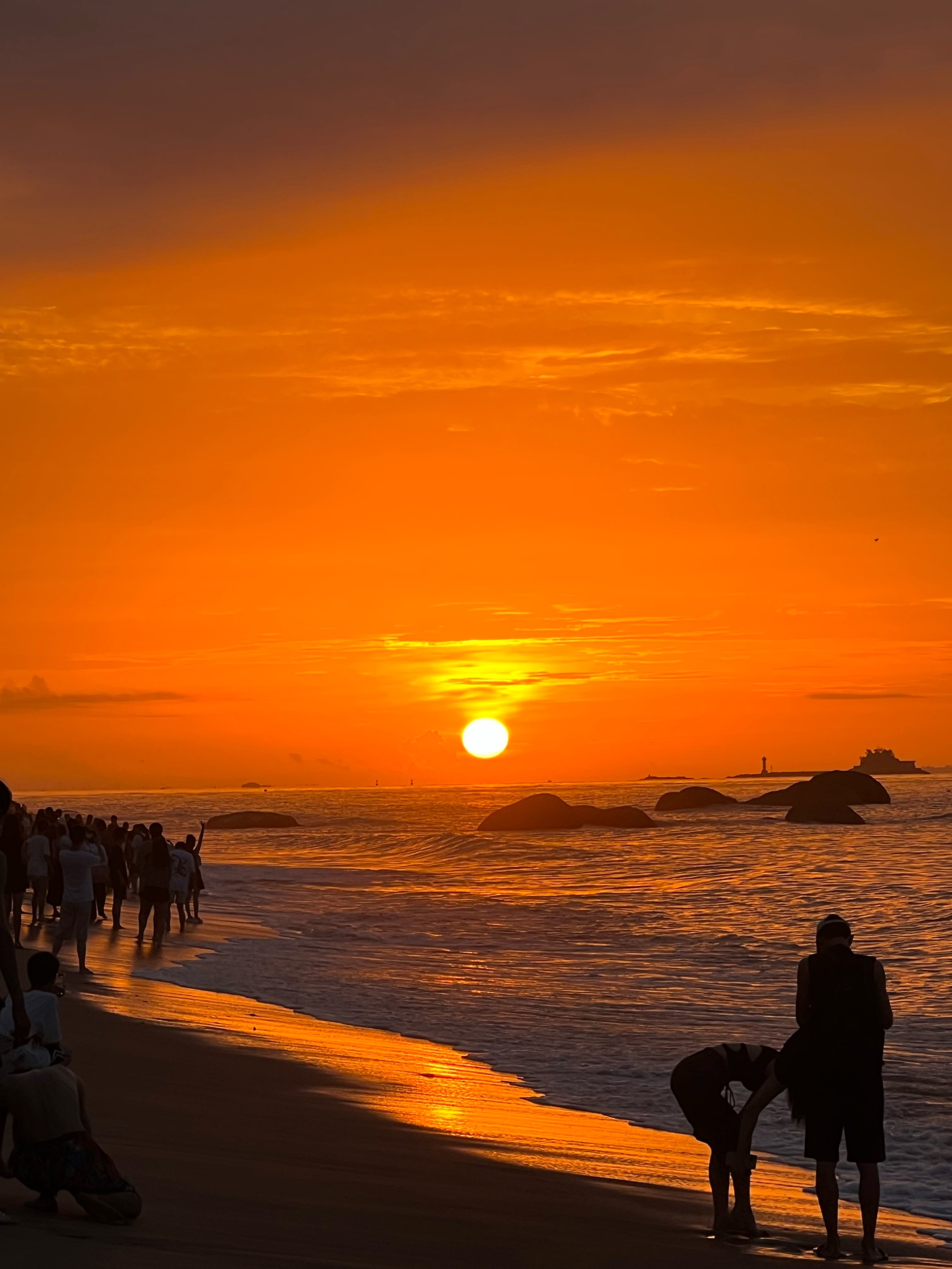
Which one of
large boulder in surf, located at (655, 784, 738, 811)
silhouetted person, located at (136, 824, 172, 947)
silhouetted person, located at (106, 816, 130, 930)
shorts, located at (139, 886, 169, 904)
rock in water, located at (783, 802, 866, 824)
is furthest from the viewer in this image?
large boulder in surf, located at (655, 784, 738, 811)

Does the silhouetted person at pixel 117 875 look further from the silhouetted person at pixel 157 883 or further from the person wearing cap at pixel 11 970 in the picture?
the person wearing cap at pixel 11 970

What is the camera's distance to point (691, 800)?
13975 cm

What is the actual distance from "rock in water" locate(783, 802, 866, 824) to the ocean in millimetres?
29619

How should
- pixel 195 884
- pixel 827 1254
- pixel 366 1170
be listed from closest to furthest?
pixel 827 1254 < pixel 366 1170 < pixel 195 884

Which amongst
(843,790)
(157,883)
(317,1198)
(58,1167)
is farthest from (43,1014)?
(843,790)

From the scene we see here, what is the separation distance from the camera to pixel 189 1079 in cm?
1179

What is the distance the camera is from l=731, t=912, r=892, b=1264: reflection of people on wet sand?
765cm

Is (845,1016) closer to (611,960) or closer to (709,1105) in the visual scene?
(709,1105)

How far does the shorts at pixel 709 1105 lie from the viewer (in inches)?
310

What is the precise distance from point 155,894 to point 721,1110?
1710cm

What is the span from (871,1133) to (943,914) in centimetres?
2402

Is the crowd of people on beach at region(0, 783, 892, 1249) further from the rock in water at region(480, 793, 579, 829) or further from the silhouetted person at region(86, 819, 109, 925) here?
the rock in water at region(480, 793, 579, 829)

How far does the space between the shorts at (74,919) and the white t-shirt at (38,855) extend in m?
6.45

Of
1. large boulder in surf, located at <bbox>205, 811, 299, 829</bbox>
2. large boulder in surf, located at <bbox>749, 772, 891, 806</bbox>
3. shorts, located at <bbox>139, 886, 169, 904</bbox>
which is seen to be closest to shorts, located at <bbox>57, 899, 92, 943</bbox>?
shorts, located at <bbox>139, 886, 169, 904</bbox>
